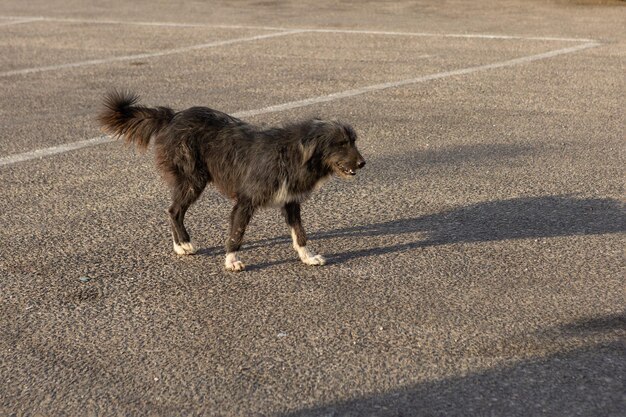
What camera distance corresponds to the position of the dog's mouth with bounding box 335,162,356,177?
20.6ft

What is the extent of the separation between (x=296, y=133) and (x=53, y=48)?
971 centimetres

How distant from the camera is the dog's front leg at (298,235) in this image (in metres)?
6.51

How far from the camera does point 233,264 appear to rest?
6.43m

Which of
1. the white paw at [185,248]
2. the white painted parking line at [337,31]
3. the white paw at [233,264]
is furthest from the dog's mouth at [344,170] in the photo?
the white painted parking line at [337,31]

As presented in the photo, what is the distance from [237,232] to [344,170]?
2.52 ft

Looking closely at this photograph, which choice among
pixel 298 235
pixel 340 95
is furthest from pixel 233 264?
pixel 340 95

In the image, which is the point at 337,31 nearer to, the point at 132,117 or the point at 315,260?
the point at 132,117

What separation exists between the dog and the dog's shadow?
0.35 m

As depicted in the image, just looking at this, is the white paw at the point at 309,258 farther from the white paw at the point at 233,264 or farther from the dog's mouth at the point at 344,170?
the dog's mouth at the point at 344,170

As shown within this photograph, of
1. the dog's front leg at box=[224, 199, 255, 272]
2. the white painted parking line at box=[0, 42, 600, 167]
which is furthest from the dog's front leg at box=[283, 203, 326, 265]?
the white painted parking line at box=[0, 42, 600, 167]

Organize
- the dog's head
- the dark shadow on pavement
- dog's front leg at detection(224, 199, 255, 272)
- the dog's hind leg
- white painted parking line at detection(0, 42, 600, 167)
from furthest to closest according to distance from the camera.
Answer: white painted parking line at detection(0, 42, 600, 167) < the dog's hind leg < dog's front leg at detection(224, 199, 255, 272) < the dog's head < the dark shadow on pavement

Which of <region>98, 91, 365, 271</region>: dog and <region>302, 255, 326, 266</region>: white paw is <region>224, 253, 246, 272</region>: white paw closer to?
<region>98, 91, 365, 271</region>: dog

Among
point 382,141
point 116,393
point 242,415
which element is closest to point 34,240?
point 116,393

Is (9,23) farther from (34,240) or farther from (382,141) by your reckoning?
(34,240)
